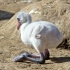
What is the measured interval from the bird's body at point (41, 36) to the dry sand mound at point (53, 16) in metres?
1.25

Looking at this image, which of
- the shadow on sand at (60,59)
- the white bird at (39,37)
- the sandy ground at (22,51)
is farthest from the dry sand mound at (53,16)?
the white bird at (39,37)

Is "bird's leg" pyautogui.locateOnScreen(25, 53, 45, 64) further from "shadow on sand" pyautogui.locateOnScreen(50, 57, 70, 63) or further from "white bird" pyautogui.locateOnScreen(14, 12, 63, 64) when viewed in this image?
"shadow on sand" pyautogui.locateOnScreen(50, 57, 70, 63)

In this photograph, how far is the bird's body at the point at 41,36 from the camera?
5555mm

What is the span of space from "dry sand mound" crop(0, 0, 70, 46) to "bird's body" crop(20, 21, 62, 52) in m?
1.25

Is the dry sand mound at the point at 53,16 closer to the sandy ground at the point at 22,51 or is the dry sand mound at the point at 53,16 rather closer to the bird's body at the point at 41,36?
the sandy ground at the point at 22,51

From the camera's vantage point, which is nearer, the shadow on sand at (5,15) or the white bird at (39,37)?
the white bird at (39,37)

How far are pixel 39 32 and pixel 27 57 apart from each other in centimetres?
56

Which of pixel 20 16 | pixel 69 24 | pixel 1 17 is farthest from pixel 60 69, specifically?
pixel 1 17

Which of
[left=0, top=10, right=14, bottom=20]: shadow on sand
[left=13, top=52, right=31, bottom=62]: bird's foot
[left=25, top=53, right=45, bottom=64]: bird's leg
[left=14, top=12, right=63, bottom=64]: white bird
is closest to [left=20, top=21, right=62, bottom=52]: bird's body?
[left=14, top=12, right=63, bottom=64]: white bird

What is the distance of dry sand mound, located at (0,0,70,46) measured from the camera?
6985 millimetres

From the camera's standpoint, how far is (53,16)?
734 centimetres

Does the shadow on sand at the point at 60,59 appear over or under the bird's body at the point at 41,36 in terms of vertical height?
under

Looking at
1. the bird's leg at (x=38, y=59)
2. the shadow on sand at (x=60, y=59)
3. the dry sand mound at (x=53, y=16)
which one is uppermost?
the dry sand mound at (x=53, y=16)

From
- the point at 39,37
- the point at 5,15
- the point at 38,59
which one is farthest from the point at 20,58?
the point at 5,15
